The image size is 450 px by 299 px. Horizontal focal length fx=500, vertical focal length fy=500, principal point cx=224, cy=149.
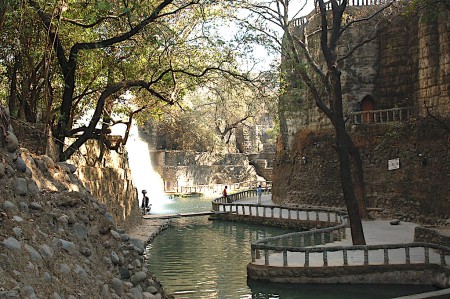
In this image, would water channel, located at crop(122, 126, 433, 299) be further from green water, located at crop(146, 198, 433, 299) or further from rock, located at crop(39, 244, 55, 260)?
rock, located at crop(39, 244, 55, 260)

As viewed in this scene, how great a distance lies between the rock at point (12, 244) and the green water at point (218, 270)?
835 centimetres

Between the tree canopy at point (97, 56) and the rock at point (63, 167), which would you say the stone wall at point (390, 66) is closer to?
the tree canopy at point (97, 56)

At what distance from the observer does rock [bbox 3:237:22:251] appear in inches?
222

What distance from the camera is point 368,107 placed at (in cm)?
3048

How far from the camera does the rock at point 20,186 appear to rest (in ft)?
22.1

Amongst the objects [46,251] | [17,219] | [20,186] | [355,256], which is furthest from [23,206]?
[355,256]

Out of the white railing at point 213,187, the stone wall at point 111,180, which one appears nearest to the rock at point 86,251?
the stone wall at point 111,180

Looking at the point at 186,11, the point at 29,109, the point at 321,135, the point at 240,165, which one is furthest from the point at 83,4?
the point at 240,165

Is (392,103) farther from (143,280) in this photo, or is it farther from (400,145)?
(143,280)

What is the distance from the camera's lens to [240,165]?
2589 inches

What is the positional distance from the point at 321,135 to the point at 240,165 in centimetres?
3432

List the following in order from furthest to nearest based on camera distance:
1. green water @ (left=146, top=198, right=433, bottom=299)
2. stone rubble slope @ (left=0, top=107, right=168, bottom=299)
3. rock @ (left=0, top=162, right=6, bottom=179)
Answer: green water @ (left=146, top=198, right=433, bottom=299) < rock @ (left=0, top=162, right=6, bottom=179) < stone rubble slope @ (left=0, top=107, right=168, bottom=299)

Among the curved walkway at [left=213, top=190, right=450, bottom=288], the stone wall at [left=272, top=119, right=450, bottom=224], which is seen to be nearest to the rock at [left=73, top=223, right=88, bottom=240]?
the curved walkway at [left=213, top=190, right=450, bottom=288]

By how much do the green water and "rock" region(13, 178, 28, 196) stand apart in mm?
7631
